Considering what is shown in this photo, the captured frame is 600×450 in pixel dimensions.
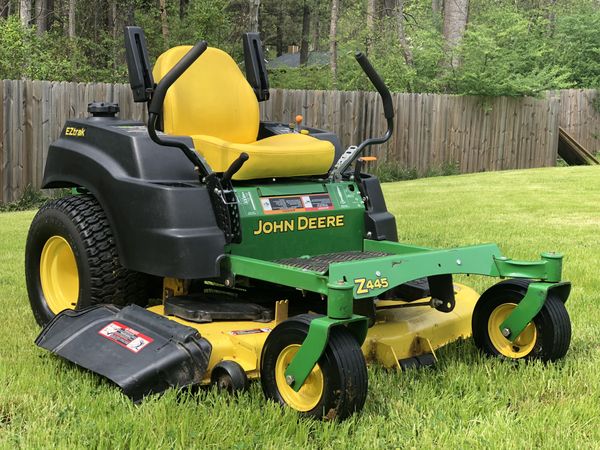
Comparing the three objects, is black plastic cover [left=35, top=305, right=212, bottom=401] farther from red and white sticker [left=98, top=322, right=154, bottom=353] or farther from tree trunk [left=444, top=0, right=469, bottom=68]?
tree trunk [left=444, top=0, right=469, bottom=68]

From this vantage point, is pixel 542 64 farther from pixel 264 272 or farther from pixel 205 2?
pixel 264 272

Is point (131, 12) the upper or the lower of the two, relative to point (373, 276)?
upper

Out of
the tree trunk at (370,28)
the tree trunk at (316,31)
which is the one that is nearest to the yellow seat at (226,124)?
the tree trunk at (370,28)

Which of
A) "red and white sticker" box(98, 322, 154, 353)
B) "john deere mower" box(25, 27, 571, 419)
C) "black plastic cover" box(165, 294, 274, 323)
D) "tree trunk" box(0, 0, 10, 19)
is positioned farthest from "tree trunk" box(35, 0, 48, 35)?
"red and white sticker" box(98, 322, 154, 353)

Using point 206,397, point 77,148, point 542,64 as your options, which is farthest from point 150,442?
point 542,64

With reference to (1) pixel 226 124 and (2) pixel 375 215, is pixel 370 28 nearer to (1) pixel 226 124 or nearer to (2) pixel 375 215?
(1) pixel 226 124

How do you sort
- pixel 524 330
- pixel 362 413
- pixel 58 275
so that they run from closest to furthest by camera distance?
pixel 362 413, pixel 524 330, pixel 58 275

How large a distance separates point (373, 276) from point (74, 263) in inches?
72.7

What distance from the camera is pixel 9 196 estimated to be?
9.69 meters

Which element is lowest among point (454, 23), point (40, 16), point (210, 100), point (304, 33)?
point (210, 100)

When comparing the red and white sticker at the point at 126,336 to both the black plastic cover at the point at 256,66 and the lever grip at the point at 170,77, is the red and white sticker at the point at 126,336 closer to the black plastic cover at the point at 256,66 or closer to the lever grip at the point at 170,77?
the lever grip at the point at 170,77

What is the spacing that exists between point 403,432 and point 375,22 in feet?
66.6

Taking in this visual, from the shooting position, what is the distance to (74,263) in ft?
12.9

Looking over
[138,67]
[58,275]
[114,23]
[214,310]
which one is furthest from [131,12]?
[214,310]
